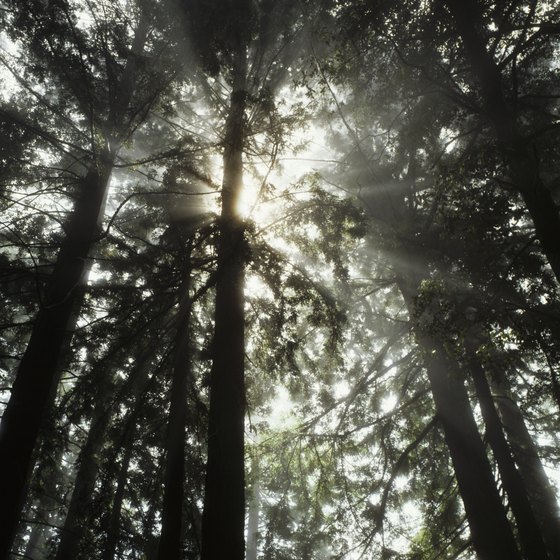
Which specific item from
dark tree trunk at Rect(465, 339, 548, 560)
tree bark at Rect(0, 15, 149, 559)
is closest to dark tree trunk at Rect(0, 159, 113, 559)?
tree bark at Rect(0, 15, 149, 559)

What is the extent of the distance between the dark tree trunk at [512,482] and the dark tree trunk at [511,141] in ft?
7.45

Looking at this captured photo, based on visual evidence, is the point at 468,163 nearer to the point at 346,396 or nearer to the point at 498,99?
the point at 498,99

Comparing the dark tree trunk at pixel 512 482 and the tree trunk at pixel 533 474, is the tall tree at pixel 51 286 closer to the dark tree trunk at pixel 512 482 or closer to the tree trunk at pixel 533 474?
the dark tree trunk at pixel 512 482

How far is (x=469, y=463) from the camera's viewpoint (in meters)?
7.55

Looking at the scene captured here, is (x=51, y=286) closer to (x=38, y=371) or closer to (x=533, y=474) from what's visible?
(x=38, y=371)

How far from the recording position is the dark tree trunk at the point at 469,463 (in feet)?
22.4

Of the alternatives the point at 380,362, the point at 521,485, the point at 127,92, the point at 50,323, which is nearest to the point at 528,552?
the point at 521,485

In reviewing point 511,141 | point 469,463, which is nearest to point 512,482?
point 469,463

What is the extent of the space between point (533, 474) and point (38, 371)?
1383 cm

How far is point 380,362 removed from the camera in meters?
9.88

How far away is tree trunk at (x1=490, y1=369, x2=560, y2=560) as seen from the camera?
9148 mm

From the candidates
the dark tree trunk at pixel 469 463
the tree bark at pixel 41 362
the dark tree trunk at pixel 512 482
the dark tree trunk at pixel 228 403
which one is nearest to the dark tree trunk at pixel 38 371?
the tree bark at pixel 41 362

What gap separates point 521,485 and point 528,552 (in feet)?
3.42

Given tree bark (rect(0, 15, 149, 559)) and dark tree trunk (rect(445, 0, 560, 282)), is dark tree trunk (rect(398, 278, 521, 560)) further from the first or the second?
tree bark (rect(0, 15, 149, 559))
